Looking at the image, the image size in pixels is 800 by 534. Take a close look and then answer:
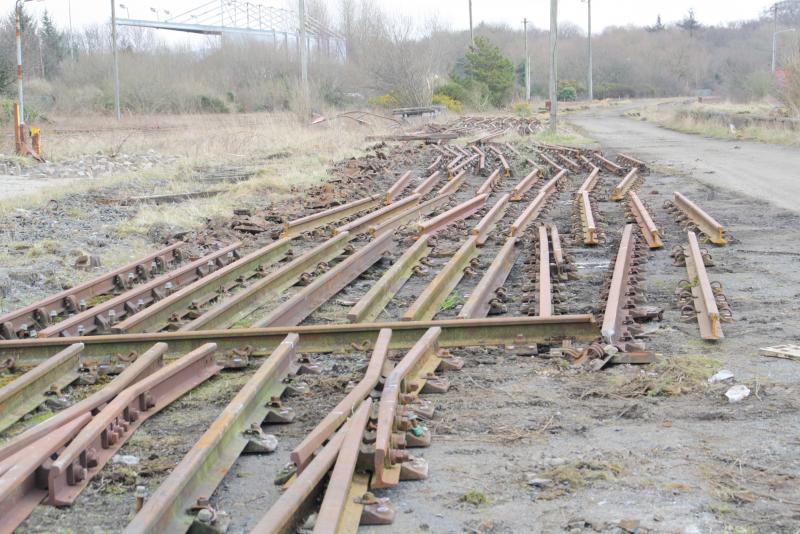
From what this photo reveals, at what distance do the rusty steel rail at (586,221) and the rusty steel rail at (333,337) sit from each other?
4.59 meters

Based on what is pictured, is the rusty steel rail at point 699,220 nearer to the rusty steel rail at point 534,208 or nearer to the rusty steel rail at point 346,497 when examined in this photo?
the rusty steel rail at point 534,208

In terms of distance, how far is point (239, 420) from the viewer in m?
4.79

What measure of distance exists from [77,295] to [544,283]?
13.5 feet

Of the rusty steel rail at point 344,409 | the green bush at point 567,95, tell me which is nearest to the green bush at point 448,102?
the green bush at point 567,95

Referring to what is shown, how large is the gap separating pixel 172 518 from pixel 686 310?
16.8ft

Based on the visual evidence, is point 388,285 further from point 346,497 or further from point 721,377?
point 346,497

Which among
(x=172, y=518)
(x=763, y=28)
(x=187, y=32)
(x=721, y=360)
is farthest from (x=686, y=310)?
(x=763, y=28)

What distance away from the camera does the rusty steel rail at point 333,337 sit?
6.56 m

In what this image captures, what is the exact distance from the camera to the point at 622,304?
744 cm

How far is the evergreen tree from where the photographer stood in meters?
76.6

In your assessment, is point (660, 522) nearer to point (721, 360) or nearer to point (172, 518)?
point (172, 518)

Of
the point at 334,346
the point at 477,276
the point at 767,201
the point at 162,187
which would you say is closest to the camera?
the point at 334,346

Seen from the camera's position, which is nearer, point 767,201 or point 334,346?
point 334,346

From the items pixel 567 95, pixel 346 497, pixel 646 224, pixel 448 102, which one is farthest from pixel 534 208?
pixel 567 95
